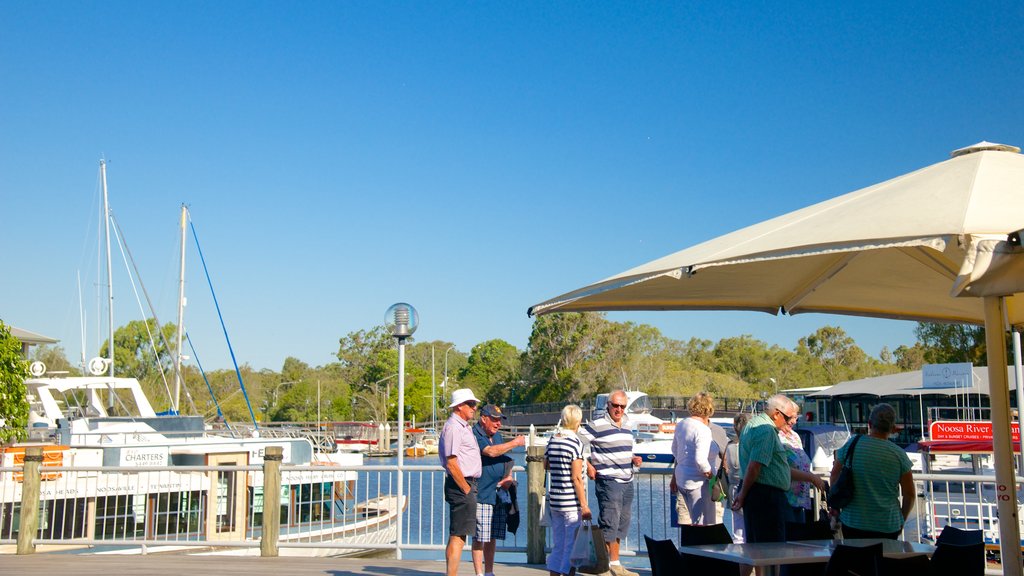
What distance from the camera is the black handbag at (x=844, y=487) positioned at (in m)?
5.59

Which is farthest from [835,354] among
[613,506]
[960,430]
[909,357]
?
[613,506]

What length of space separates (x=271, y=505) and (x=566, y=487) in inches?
155

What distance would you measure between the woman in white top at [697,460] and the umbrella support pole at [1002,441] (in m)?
2.90

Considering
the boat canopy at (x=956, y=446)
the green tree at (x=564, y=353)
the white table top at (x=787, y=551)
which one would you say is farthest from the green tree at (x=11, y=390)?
the green tree at (x=564, y=353)

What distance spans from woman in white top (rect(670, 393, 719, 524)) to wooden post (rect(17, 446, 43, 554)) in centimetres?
664

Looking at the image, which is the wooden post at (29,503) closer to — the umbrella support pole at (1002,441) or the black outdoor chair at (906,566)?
the black outdoor chair at (906,566)

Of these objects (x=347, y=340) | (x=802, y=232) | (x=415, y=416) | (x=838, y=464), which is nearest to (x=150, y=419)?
(x=838, y=464)

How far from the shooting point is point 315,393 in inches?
3194

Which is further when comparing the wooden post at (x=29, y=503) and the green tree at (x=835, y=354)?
the green tree at (x=835, y=354)

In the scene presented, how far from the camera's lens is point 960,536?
511 centimetres

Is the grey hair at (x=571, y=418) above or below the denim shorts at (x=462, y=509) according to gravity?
above

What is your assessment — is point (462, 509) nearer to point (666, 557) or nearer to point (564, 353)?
point (666, 557)

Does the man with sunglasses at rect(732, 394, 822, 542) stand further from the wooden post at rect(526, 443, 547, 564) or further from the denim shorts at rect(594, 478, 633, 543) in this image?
the wooden post at rect(526, 443, 547, 564)

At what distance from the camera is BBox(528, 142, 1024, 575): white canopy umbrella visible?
3486 mm
